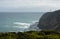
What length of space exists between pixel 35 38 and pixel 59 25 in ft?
166

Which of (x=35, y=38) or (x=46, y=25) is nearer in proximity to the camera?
(x=35, y=38)

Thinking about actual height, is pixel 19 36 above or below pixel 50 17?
above

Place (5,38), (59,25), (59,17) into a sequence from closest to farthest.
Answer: (5,38)
(59,25)
(59,17)

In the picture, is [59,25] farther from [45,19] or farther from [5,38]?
[5,38]

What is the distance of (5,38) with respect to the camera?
1911 centimetres

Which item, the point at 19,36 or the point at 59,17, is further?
the point at 59,17

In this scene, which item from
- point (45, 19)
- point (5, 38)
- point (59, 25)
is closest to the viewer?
point (5, 38)

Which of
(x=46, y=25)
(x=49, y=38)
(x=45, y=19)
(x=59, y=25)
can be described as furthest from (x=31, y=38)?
(x=45, y=19)

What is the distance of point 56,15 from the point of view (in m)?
78.5

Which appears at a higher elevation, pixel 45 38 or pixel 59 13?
pixel 45 38

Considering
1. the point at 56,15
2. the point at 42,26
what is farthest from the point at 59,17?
the point at 42,26

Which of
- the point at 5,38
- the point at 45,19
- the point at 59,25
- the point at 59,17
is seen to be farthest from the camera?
the point at 45,19

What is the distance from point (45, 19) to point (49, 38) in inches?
2493

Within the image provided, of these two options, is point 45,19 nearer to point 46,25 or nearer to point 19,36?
point 46,25
